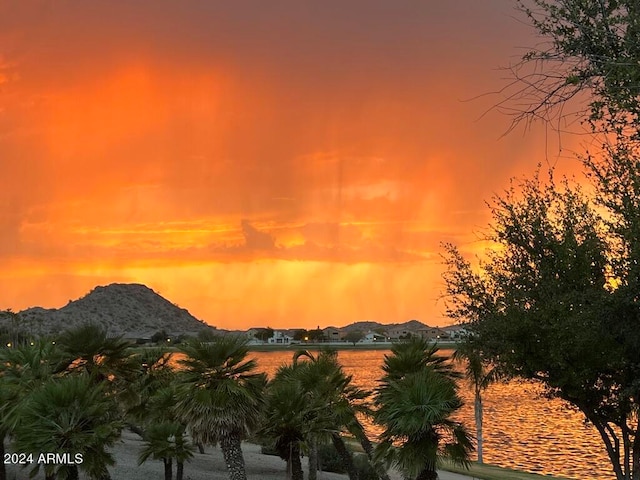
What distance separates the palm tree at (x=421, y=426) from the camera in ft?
65.7

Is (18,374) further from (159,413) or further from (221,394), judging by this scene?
(159,413)

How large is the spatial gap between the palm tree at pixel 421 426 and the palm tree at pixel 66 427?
342 inches

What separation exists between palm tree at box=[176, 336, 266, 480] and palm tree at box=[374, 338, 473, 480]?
434 centimetres

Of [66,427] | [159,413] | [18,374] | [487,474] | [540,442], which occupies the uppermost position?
[18,374]

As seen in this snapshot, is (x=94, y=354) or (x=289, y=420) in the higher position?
(x=94, y=354)

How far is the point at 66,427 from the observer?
17.8 metres

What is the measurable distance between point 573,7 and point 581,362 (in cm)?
978

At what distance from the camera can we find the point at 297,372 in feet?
98.7

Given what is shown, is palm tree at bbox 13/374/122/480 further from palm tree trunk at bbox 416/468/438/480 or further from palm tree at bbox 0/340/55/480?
palm tree trunk at bbox 416/468/438/480

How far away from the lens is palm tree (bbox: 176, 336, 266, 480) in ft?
67.2

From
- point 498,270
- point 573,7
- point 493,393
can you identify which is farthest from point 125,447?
point 493,393

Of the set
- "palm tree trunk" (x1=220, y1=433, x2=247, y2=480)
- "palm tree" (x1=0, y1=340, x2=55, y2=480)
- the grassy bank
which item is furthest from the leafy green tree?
the grassy bank

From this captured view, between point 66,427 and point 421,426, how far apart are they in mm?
10354

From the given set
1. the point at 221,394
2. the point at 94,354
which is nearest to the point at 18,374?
the point at 94,354
